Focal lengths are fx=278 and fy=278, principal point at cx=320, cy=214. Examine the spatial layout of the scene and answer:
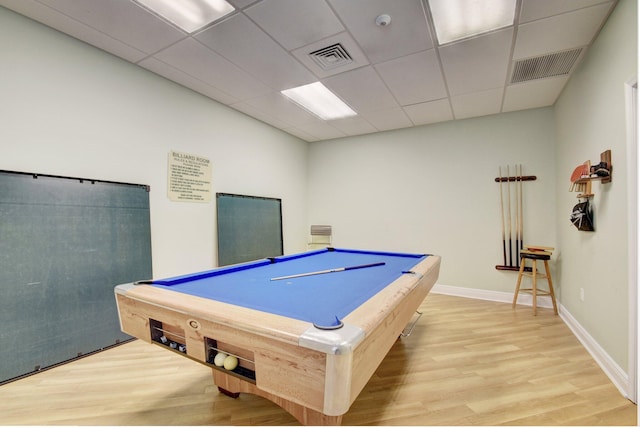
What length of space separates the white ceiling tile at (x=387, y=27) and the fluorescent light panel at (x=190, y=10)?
0.75 meters

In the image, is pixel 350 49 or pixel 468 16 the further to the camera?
pixel 350 49

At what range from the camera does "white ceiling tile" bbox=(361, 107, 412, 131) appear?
360cm

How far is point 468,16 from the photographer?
1.90m

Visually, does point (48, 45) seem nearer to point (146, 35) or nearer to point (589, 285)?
point (146, 35)

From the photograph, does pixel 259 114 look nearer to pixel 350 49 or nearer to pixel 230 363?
pixel 350 49

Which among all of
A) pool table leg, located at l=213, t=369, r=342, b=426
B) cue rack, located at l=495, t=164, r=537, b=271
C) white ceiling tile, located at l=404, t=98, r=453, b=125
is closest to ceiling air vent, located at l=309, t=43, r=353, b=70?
white ceiling tile, located at l=404, t=98, r=453, b=125

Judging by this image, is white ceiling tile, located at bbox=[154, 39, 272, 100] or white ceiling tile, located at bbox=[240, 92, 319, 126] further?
white ceiling tile, located at bbox=[240, 92, 319, 126]

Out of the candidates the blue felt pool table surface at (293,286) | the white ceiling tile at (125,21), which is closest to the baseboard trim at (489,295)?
the blue felt pool table surface at (293,286)

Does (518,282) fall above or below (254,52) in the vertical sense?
below

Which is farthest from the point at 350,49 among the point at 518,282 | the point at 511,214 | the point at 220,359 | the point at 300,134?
the point at 518,282

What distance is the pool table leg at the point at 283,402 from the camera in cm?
118

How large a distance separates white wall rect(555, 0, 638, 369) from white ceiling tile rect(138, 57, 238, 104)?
127 inches

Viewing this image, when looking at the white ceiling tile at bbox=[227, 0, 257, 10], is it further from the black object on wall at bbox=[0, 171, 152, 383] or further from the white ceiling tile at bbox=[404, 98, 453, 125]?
the white ceiling tile at bbox=[404, 98, 453, 125]

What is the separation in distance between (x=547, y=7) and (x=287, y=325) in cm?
247
